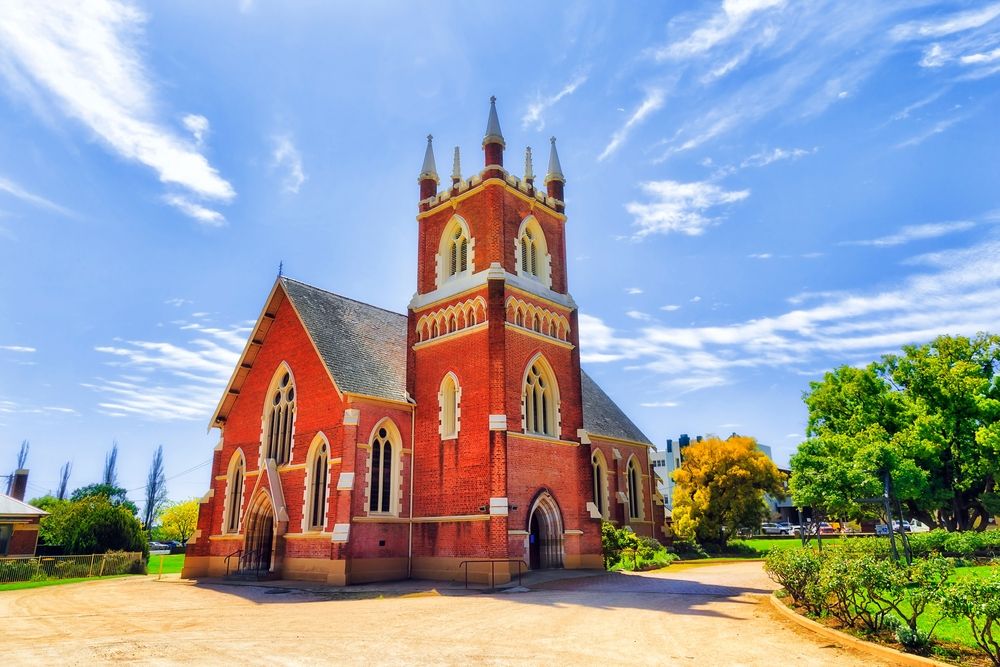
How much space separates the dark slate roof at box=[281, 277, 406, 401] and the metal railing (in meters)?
19.0

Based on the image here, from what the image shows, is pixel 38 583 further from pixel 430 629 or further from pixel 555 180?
pixel 555 180

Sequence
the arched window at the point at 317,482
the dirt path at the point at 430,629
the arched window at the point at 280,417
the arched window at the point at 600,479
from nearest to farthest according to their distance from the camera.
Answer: the dirt path at the point at 430,629
the arched window at the point at 317,482
the arched window at the point at 280,417
the arched window at the point at 600,479

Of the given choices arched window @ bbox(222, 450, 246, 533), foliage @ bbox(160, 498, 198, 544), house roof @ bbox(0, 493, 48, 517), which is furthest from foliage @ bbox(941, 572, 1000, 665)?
foliage @ bbox(160, 498, 198, 544)

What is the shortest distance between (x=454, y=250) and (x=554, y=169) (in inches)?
272

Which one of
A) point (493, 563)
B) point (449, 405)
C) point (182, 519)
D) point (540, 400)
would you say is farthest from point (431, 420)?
point (182, 519)

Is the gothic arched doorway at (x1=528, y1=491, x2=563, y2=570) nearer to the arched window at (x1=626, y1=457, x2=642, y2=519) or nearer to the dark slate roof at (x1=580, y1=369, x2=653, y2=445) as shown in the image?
the dark slate roof at (x1=580, y1=369, x2=653, y2=445)

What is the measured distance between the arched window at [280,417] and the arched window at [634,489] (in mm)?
20208

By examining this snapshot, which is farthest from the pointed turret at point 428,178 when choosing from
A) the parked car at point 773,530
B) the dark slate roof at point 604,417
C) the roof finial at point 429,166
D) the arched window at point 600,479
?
the parked car at point 773,530

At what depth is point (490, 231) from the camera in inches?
1027

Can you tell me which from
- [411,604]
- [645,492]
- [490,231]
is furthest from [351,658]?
[645,492]

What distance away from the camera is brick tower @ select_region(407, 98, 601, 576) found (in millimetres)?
23062

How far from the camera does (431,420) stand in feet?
83.7

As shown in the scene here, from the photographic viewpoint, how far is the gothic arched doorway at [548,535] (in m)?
24.4

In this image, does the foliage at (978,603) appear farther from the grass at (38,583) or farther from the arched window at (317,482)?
the grass at (38,583)
